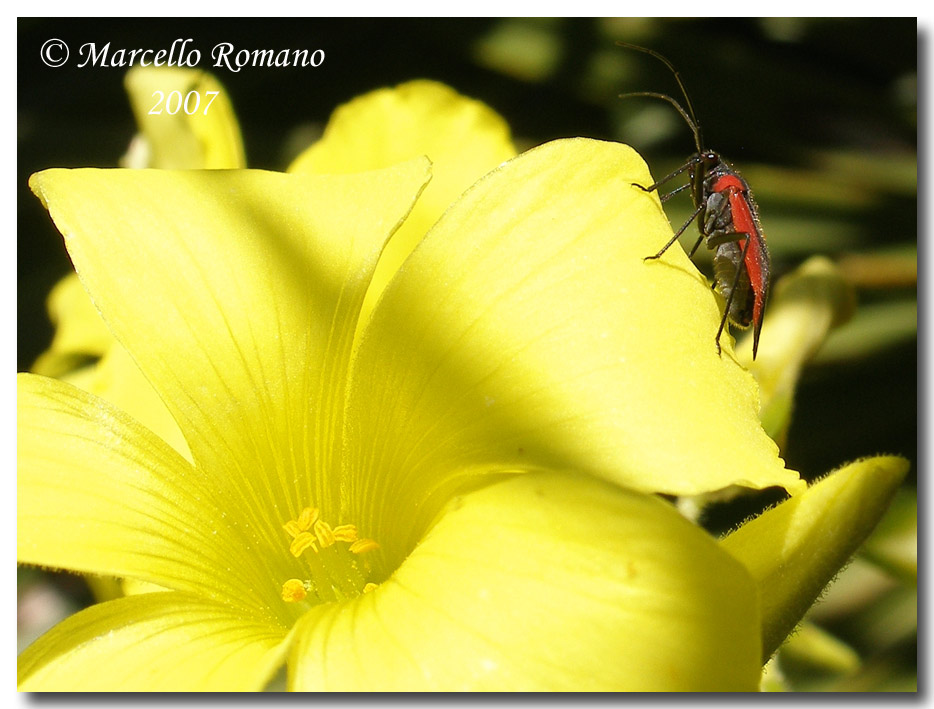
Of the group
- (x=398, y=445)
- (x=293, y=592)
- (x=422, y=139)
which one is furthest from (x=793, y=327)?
(x=293, y=592)

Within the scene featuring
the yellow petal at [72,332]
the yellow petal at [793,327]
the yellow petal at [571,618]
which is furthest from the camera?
the yellow petal at [72,332]

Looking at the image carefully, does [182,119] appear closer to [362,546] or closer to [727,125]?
[362,546]

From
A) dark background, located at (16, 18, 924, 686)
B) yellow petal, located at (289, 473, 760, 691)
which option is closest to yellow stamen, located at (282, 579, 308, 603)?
yellow petal, located at (289, 473, 760, 691)

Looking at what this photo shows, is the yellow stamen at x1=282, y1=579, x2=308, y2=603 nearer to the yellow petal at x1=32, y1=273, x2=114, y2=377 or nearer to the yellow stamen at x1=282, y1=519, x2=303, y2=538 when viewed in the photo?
the yellow stamen at x1=282, y1=519, x2=303, y2=538

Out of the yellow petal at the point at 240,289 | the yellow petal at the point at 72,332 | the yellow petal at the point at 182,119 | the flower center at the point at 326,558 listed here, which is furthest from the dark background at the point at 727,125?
the flower center at the point at 326,558

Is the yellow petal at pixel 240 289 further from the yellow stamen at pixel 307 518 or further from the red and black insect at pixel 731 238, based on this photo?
the red and black insect at pixel 731 238

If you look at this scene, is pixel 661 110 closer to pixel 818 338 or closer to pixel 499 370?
pixel 818 338
